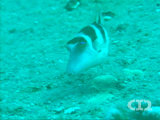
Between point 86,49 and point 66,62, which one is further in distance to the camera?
point 66,62

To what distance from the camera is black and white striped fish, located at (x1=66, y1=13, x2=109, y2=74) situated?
9.39ft

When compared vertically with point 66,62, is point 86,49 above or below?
below

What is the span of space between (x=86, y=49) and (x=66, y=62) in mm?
1565

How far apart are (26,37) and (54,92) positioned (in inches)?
120

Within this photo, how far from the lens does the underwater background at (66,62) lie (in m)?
2.79

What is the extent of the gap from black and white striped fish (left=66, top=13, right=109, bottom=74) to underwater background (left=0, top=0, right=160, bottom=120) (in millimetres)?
414

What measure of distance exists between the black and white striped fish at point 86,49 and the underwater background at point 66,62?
0.41 m

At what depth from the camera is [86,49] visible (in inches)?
115

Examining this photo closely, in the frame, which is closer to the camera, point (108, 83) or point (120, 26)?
point (108, 83)

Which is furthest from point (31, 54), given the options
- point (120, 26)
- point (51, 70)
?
point (120, 26)

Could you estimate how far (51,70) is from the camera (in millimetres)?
4203

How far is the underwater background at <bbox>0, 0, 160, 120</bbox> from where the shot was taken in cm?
279

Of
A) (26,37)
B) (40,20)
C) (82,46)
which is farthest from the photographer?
(40,20)

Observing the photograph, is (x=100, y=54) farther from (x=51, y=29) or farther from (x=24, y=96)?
(x=51, y=29)
